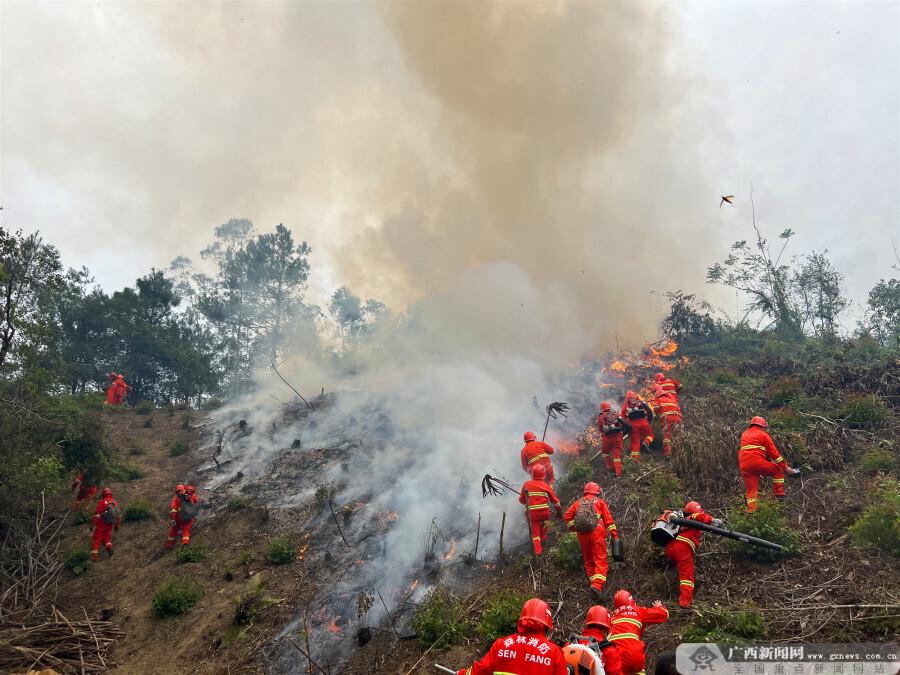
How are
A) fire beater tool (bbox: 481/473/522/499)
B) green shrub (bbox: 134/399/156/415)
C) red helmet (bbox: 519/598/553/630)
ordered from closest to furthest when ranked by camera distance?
red helmet (bbox: 519/598/553/630) < fire beater tool (bbox: 481/473/522/499) < green shrub (bbox: 134/399/156/415)

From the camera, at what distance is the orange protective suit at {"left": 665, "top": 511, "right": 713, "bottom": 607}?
6516mm

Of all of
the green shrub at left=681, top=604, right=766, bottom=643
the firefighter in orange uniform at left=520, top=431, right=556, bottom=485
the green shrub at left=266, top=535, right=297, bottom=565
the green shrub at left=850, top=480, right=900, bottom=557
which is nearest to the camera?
the green shrub at left=681, top=604, right=766, bottom=643

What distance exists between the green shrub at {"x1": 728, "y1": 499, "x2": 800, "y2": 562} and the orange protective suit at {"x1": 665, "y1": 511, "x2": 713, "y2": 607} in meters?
0.90

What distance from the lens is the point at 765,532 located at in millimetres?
6977

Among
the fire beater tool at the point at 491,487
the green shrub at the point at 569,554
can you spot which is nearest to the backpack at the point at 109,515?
the fire beater tool at the point at 491,487

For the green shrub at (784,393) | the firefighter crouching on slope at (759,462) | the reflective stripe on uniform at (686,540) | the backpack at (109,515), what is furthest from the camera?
the green shrub at (784,393)

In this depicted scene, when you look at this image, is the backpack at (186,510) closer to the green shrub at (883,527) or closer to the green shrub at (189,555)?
the green shrub at (189,555)

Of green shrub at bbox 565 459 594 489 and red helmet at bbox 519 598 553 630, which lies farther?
green shrub at bbox 565 459 594 489

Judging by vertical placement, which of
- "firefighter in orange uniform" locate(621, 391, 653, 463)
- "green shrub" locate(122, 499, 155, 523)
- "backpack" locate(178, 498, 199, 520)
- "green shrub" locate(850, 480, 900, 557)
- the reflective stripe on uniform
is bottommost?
"green shrub" locate(122, 499, 155, 523)

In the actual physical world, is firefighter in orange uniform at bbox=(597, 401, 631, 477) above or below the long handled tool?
above

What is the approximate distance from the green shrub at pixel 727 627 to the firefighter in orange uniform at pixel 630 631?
2.98 feet

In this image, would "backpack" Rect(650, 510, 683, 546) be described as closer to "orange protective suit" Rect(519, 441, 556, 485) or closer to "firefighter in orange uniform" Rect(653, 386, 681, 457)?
"orange protective suit" Rect(519, 441, 556, 485)

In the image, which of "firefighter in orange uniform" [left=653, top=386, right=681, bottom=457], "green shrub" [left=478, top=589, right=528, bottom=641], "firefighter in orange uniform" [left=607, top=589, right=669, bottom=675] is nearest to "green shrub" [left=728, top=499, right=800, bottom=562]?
"firefighter in orange uniform" [left=607, top=589, right=669, bottom=675]

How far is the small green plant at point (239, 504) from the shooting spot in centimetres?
1374
